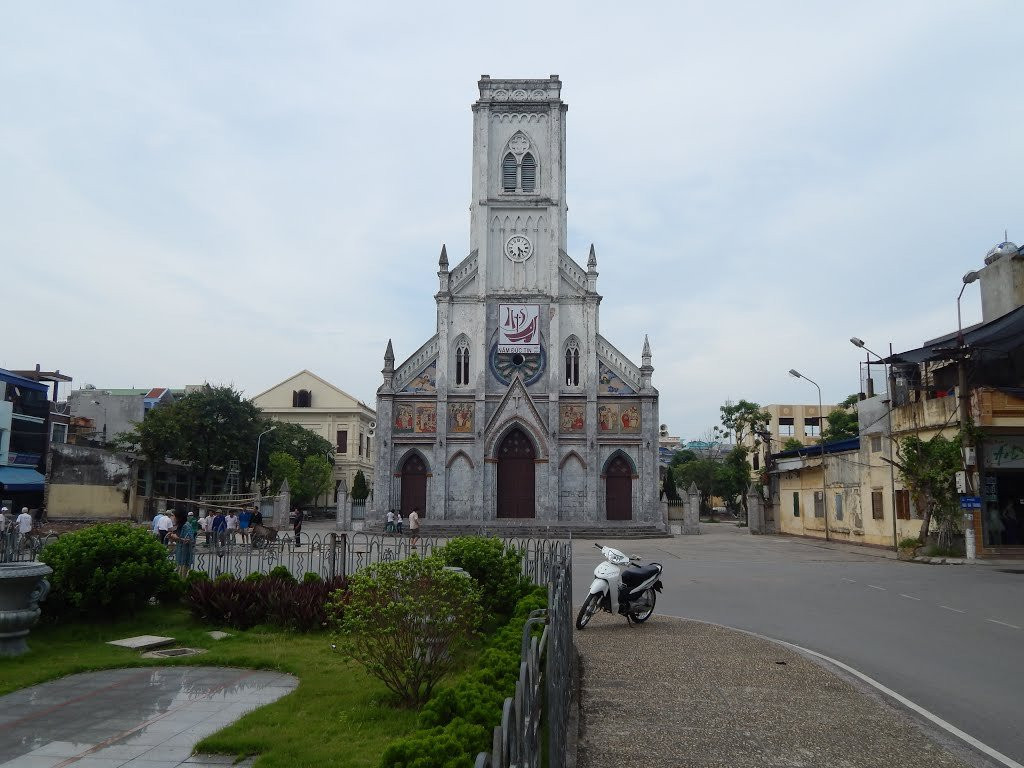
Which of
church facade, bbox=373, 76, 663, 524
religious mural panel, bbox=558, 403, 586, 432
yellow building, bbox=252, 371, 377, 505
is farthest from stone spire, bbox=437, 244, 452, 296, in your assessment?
yellow building, bbox=252, 371, 377, 505

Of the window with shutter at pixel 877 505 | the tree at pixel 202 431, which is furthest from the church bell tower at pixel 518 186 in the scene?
the window with shutter at pixel 877 505

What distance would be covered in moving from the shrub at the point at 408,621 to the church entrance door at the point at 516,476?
105 ft

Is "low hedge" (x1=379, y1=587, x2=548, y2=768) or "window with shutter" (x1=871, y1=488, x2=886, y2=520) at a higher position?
"window with shutter" (x1=871, y1=488, x2=886, y2=520)

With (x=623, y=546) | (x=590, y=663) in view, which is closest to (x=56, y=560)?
(x=590, y=663)

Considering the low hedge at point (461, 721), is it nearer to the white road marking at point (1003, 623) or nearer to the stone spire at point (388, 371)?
the white road marking at point (1003, 623)

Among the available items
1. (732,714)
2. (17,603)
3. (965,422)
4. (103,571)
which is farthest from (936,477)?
(17,603)

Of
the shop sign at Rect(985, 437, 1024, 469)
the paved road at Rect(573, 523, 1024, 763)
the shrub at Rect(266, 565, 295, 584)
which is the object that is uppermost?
the shop sign at Rect(985, 437, 1024, 469)

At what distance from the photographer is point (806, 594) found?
15.4 m

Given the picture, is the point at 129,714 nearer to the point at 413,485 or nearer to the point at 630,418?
the point at 413,485

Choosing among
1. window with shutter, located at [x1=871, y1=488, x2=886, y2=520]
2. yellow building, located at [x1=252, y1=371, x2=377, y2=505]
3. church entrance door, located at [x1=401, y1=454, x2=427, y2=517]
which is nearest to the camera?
window with shutter, located at [x1=871, y1=488, x2=886, y2=520]

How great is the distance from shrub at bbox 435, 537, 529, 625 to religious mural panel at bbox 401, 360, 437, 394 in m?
29.0

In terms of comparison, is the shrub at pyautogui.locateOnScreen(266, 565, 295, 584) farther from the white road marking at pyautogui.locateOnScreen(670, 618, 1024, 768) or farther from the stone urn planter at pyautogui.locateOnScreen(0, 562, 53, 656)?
the white road marking at pyautogui.locateOnScreen(670, 618, 1024, 768)

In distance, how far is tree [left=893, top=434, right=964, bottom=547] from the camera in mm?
24547

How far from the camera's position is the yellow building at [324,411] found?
221 ft
